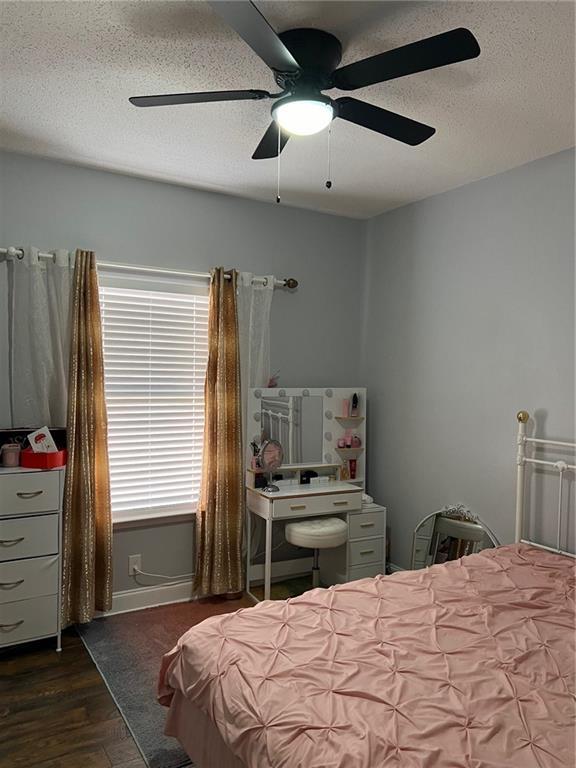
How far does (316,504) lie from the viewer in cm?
367

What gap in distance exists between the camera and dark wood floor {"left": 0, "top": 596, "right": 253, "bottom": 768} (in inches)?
86.8

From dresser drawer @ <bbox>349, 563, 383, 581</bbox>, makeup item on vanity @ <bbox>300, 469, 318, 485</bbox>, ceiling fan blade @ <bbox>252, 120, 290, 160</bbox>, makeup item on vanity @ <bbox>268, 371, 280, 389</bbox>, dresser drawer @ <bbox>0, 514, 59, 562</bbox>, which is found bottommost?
dresser drawer @ <bbox>349, 563, 383, 581</bbox>

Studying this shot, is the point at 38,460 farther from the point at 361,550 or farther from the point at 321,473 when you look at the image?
the point at 361,550

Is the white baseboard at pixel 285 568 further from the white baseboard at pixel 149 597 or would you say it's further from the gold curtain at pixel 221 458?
the white baseboard at pixel 149 597

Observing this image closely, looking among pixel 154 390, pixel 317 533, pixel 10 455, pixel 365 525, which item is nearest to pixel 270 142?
pixel 154 390

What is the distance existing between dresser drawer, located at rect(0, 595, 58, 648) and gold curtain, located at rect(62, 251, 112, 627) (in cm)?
20

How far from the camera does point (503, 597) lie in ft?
7.63

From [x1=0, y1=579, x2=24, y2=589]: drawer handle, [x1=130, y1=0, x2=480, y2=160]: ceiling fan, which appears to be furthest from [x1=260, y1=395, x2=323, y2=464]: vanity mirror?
[x1=130, y1=0, x2=480, y2=160]: ceiling fan

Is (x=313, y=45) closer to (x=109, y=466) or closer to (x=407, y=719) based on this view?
(x=407, y=719)

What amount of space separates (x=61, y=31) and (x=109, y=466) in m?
2.29

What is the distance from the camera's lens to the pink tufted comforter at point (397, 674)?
4.74ft

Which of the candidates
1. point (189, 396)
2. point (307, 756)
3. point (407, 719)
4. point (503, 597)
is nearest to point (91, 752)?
point (307, 756)

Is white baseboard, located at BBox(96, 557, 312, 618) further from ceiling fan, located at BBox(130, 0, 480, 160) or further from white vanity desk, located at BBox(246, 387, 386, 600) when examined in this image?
ceiling fan, located at BBox(130, 0, 480, 160)

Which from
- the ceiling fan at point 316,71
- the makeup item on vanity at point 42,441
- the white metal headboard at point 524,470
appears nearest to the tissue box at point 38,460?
the makeup item on vanity at point 42,441
